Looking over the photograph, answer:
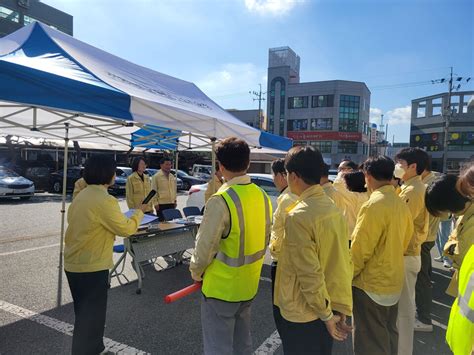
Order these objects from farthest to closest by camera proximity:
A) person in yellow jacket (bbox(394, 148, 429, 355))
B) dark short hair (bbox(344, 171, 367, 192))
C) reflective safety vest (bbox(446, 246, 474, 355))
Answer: dark short hair (bbox(344, 171, 367, 192)) → person in yellow jacket (bbox(394, 148, 429, 355)) → reflective safety vest (bbox(446, 246, 474, 355))

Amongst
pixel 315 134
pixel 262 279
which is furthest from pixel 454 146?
pixel 262 279

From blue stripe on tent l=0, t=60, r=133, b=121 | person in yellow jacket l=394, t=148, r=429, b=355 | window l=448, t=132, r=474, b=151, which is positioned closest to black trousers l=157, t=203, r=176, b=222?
blue stripe on tent l=0, t=60, r=133, b=121

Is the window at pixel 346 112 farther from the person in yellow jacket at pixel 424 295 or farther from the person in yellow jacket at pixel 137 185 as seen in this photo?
the person in yellow jacket at pixel 424 295

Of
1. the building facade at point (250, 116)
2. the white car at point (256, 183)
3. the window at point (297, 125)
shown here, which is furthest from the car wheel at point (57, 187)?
the window at point (297, 125)

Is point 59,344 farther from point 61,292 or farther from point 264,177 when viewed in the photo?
point 264,177

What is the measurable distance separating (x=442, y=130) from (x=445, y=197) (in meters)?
52.9

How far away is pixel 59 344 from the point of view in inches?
118

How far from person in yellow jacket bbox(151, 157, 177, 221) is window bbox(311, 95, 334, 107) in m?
46.6

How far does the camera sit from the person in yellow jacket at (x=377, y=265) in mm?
2275

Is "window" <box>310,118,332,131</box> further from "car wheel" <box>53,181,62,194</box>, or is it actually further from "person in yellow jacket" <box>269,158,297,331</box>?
"person in yellow jacket" <box>269,158,297,331</box>

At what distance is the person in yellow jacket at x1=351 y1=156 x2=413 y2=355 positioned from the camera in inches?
89.6

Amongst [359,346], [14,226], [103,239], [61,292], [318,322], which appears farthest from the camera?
[14,226]

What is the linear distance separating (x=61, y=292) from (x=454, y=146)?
5341 cm

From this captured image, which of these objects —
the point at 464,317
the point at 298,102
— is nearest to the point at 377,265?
the point at 464,317
